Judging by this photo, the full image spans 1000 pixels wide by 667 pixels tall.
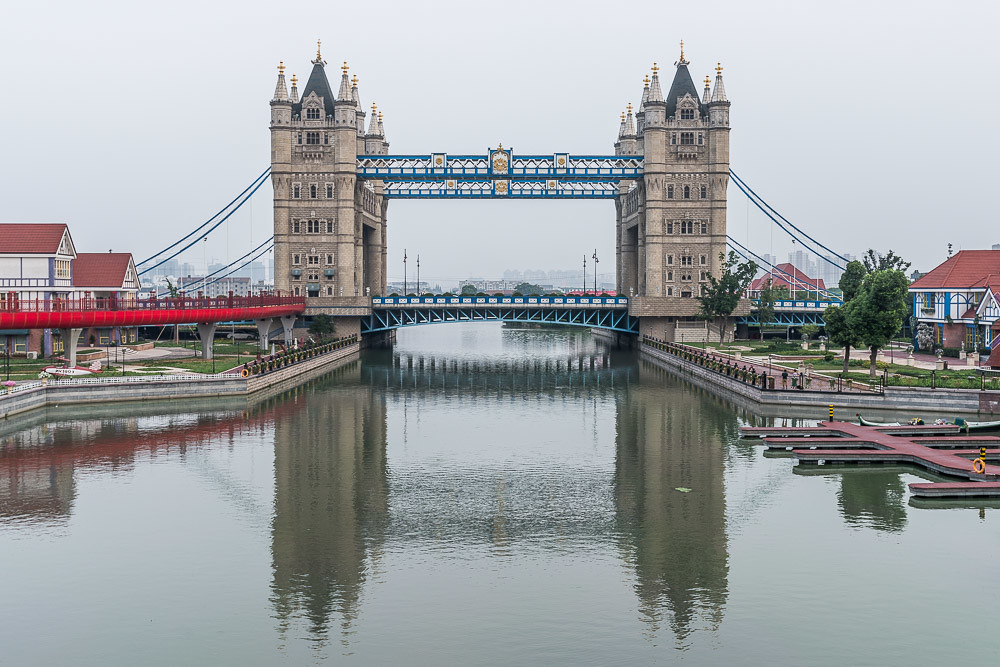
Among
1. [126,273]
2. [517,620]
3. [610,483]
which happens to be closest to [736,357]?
[610,483]

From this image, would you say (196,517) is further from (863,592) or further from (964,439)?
(964,439)

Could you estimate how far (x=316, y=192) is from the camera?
433 feet

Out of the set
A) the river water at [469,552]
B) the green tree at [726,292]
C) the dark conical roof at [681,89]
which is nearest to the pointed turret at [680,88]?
the dark conical roof at [681,89]

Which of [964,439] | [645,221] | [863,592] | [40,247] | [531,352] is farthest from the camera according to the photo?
[531,352]

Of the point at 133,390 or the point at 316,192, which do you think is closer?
the point at 133,390

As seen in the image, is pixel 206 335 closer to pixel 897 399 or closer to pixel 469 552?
pixel 897 399

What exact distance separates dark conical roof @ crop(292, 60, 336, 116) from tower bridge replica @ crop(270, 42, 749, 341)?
135mm

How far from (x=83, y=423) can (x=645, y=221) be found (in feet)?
278

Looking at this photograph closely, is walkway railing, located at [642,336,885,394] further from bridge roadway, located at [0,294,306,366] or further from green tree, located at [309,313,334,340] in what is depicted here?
green tree, located at [309,313,334,340]

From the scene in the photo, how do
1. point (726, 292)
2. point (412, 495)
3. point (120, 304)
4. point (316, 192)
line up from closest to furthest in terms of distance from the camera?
point (412, 495), point (120, 304), point (726, 292), point (316, 192)

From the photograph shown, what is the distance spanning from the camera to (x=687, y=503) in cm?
4503

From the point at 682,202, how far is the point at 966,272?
39.4 metres

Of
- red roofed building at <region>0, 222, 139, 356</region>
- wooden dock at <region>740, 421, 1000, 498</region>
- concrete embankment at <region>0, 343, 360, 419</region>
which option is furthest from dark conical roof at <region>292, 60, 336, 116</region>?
wooden dock at <region>740, 421, 1000, 498</region>

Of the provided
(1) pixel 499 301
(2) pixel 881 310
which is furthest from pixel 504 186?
(2) pixel 881 310
